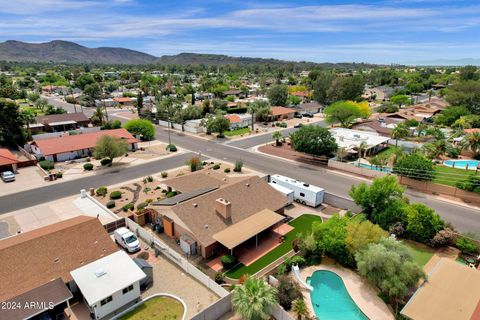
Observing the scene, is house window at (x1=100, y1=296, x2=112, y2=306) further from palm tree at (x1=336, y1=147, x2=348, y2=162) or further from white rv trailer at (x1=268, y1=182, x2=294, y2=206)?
palm tree at (x1=336, y1=147, x2=348, y2=162)

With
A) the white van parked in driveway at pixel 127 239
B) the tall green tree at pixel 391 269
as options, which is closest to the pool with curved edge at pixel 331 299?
the tall green tree at pixel 391 269

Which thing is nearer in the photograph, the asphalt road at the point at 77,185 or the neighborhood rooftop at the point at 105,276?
the neighborhood rooftop at the point at 105,276

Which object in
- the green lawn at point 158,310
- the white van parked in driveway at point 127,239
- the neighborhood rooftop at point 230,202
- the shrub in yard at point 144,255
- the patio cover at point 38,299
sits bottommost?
the green lawn at point 158,310

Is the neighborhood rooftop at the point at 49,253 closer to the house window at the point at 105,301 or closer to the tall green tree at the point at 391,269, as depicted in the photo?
the house window at the point at 105,301

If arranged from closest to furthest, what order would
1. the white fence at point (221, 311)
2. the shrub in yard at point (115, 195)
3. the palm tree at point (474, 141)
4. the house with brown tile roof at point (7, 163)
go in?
1. the white fence at point (221, 311)
2. the shrub in yard at point (115, 195)
3. the house with brown tile roof at point (7, 163)
4. the palm tree at point (474, 141)

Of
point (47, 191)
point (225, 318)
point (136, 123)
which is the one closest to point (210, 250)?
point (225, 318)

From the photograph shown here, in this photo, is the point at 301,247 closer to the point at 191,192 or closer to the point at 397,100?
the point at 191,192

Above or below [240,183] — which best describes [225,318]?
below
